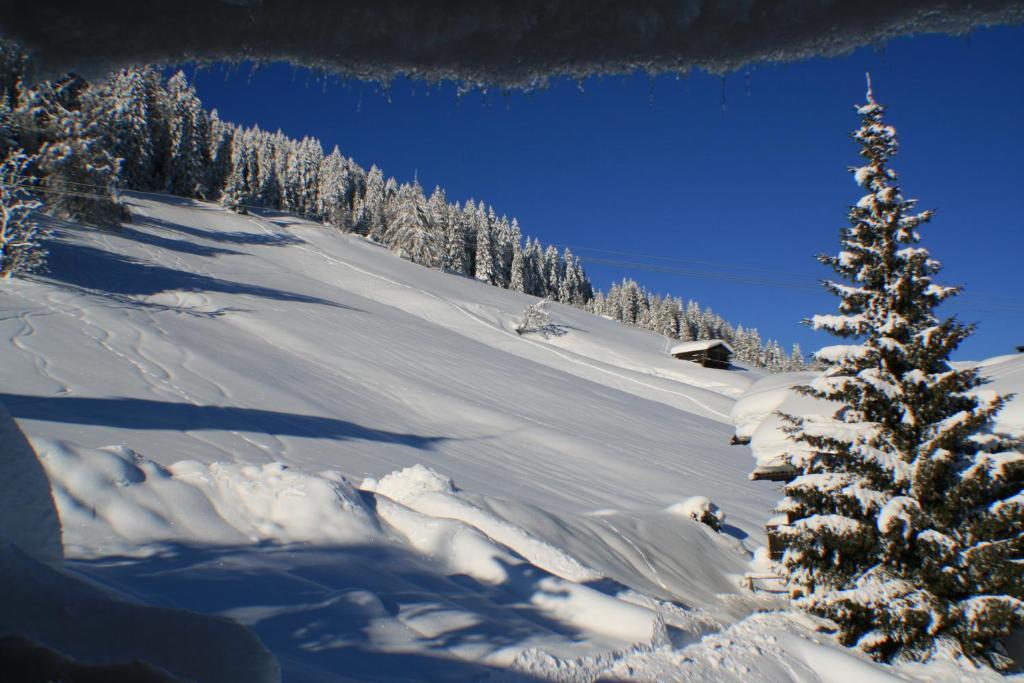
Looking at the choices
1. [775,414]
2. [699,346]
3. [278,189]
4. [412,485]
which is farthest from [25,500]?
[278,189]

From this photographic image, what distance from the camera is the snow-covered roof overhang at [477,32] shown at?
1.26 m

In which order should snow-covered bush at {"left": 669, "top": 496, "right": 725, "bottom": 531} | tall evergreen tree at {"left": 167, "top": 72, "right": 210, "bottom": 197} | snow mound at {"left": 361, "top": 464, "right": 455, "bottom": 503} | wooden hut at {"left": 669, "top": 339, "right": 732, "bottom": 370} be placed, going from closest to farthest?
snow mound at {"left": 361, "top": 464, "right": 455, "bottom": 503} < snow-covered bush at {"left": 669, "top": 496, "right": 725, "bottom": 531} < wooden hut at {"left": 669, "top": 339, "right": 732, "bottom": 370} < tall evergreen tree at {"left": 167, "top": 72, "right": 210, "bottom": 197}

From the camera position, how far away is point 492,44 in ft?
4.69

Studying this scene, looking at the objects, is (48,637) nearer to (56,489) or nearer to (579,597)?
(56,489)

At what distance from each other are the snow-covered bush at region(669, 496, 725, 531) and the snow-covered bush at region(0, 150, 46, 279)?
22446 millimetres

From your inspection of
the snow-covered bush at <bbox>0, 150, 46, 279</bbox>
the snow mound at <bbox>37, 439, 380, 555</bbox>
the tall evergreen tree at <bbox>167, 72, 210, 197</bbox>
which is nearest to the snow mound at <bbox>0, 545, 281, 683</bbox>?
the snow mound at <bbox>37, 439, 380, 555</bbox>

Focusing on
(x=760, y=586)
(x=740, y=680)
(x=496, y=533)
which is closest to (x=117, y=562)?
(x=496, y=533)

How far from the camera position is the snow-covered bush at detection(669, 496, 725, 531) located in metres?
10.9

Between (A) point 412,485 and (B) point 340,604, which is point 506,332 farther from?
(B) point 340,604

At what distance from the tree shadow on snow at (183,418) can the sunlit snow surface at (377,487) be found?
81 mm

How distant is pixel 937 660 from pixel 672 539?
12.3ft

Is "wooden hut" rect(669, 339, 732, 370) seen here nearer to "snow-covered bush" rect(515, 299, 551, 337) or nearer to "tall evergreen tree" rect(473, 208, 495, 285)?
"snow-covered bush" rect(515, 299, 551, 337)

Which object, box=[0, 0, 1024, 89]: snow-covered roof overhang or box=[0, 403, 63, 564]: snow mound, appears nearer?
box=[0, 0, 1024, 89]: snow-covered roof overhang

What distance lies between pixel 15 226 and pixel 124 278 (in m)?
6.14
